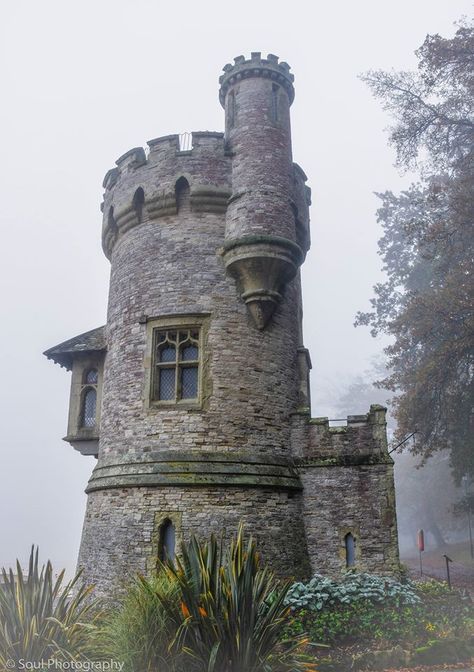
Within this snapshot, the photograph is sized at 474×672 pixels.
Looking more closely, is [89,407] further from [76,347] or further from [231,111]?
[231,111]

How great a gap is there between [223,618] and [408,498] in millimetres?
37589

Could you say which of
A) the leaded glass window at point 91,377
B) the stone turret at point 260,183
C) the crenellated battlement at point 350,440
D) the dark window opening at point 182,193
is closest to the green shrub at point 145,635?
the crenellated battlement at point 350,440

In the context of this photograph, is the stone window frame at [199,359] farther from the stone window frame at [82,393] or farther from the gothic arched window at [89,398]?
the gothic arched window at [89,398]

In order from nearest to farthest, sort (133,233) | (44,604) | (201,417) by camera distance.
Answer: (44,604) → (201,417) → (133,233)

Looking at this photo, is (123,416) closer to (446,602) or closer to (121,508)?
(121,508)

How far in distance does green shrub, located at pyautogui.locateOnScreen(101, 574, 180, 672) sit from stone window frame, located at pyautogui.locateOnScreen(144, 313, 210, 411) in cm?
475

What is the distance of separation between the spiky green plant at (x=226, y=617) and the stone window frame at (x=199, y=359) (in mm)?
4454

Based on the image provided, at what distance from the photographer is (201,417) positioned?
10.8 meters

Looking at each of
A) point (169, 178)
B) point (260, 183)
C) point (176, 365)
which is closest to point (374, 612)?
point (176, 365)

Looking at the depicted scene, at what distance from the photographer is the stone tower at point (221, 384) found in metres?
10.4

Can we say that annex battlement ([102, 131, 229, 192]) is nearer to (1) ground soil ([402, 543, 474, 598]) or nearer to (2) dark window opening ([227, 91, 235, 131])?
(2) dark window opening ([227, 91, 235, 131])

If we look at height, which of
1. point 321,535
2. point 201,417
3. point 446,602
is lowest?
point 446,602

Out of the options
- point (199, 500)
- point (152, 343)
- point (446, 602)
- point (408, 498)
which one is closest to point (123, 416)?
point (152, 343)

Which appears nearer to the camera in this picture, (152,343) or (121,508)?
(121,508)
